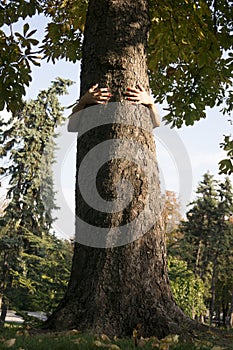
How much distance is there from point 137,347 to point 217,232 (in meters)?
31.6

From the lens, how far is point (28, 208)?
23.4 m

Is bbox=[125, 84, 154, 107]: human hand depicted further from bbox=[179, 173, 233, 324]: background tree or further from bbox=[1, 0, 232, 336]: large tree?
bbox=[179, 173, 233, 324]: background tree

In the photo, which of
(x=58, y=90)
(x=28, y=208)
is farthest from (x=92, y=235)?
(x=58, y=90)

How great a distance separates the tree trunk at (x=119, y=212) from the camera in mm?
3480

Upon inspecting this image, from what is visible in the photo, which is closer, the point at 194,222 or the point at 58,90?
the point at 58,90

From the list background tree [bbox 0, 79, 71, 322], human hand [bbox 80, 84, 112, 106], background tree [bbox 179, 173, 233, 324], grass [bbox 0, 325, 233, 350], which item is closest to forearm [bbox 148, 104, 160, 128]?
human hand [bbox 80, 84, 112, 106]

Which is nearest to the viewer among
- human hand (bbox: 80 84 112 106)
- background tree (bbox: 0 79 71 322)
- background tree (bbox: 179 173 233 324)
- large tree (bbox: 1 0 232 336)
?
large tree (bbox: 1 0 232 336)

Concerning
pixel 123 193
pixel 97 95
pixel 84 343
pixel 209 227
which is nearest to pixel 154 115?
pixel 97 95

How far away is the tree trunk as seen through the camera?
3480 millimetres

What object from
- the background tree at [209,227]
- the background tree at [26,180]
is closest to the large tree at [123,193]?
the background tree at [26,180]

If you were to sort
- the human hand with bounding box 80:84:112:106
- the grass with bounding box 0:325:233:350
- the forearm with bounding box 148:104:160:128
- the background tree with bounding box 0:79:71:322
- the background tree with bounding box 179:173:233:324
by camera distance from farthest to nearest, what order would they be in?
the background tree with bounding box 179:173:233:324 → the background tree with bounding box 0:79:71:322 → the forearm with bounding box 148:104:160:128 → the human hand with bounding box 80:84:112:106 → the grass with bounding box 0:325:233:350

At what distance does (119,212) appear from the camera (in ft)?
12.2

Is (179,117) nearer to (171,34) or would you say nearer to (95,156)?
(171,34)

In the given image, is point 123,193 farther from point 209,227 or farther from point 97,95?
point 209,227
